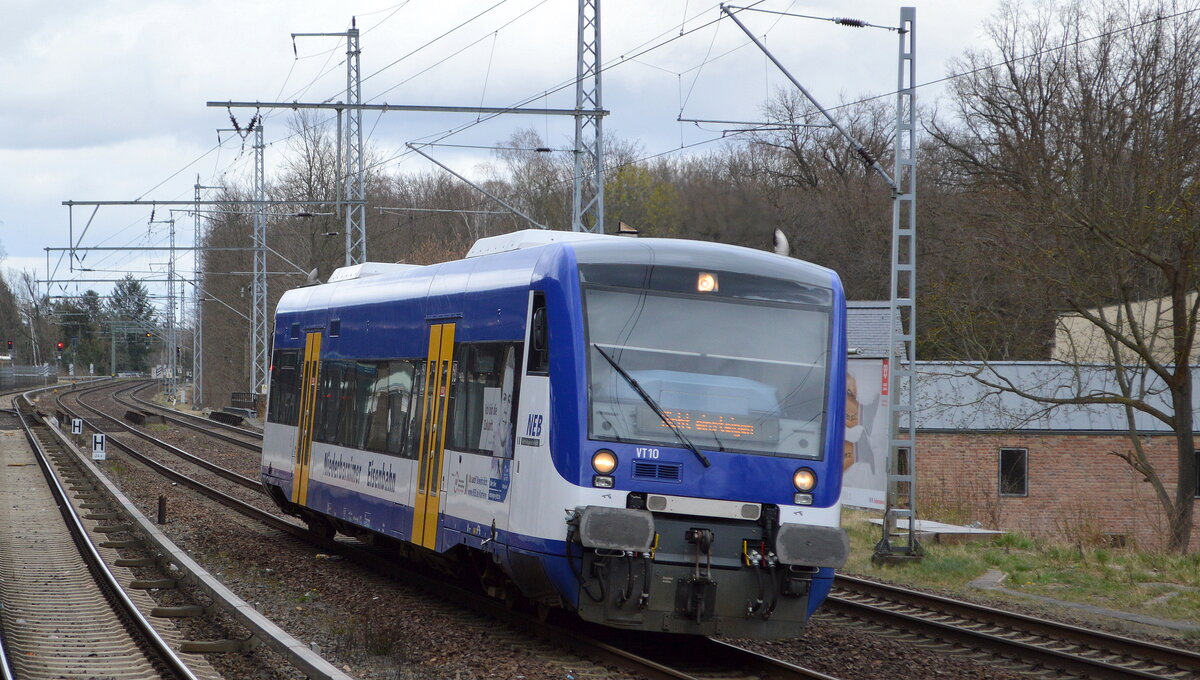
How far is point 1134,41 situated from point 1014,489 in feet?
38.0

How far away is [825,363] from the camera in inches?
387

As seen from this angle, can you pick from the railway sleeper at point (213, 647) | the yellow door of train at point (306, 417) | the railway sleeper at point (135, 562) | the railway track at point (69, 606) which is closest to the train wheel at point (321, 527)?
the yellow door of train at point (306, 417)

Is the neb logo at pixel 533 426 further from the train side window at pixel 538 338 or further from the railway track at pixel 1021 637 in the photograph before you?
the railway track at pixel 1021 637

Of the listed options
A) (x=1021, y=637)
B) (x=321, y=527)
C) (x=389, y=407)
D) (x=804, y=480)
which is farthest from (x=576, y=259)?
(x=321, y=527)

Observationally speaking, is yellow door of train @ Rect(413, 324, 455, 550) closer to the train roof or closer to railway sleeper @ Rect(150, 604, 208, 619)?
the train roof

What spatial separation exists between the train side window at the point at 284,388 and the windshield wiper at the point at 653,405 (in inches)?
319

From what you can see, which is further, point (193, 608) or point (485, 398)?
point (193, 608)

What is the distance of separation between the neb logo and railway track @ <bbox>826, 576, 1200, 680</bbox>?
4.10 m

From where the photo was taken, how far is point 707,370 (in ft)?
31.4

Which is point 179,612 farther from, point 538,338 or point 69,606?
point 538,338

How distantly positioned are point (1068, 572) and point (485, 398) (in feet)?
27.8

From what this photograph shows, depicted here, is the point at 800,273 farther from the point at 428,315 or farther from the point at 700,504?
the point at 428,315

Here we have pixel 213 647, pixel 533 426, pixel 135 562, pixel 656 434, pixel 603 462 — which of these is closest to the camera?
pixel 603 462

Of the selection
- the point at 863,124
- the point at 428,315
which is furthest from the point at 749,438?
the point at 863,124
